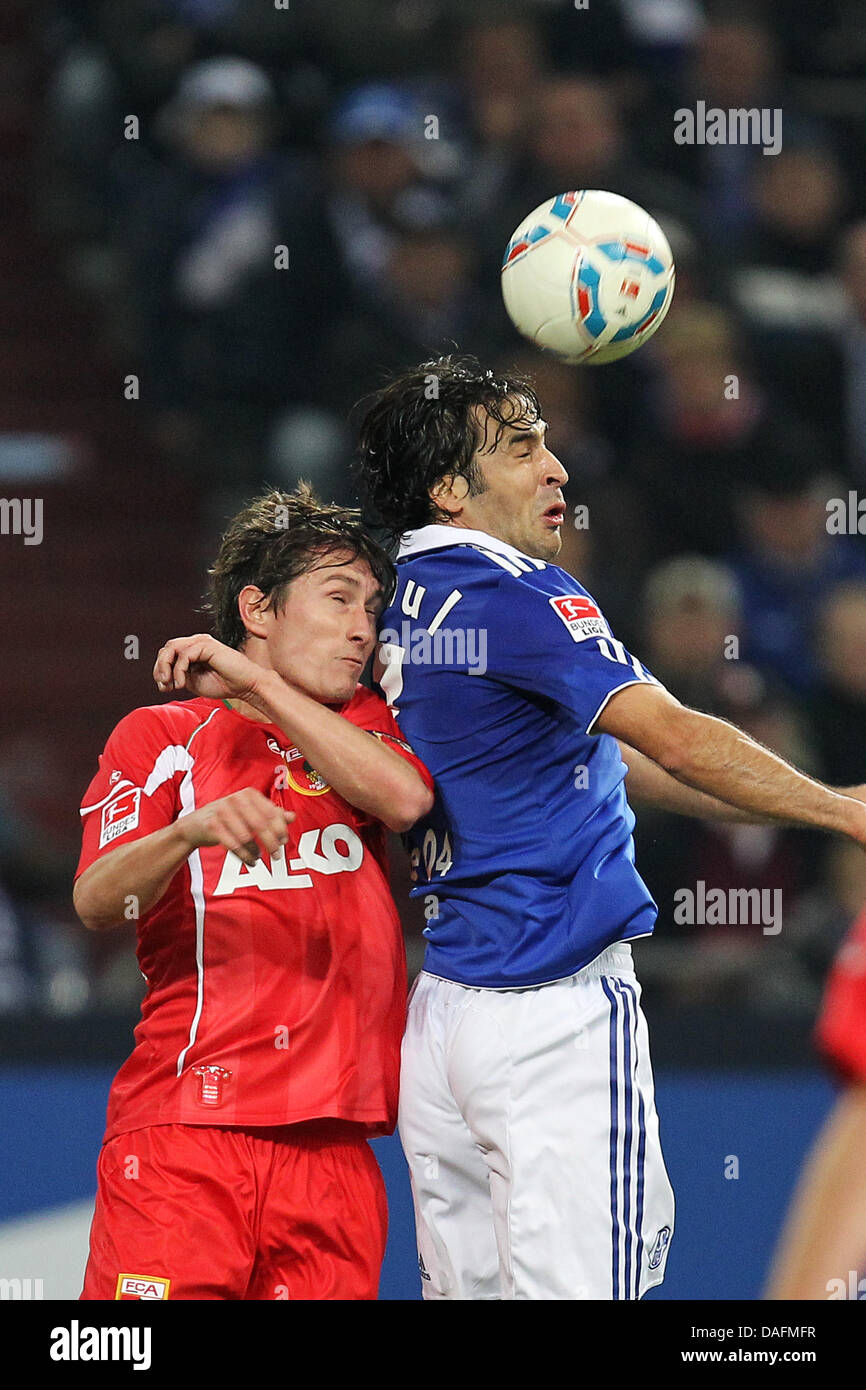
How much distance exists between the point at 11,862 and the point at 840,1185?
15.9ft

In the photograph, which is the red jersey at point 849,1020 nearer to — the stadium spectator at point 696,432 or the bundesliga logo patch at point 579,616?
the bundesliga logo patch at point 579,616

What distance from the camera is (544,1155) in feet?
9.53

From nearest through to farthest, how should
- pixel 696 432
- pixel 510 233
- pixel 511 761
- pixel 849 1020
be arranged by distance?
pixel 849 1020 < pixel 511 761 < pixel 696 432 < pixel 510 233

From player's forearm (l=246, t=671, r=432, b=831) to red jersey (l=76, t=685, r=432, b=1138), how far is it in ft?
0.38

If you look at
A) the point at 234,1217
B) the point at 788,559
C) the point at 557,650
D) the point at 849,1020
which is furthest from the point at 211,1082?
the point at 788,559

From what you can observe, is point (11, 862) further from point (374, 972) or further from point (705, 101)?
point (705, 101)

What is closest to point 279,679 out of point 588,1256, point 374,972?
point 374,972

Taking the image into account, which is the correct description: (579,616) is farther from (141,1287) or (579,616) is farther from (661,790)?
(141,1287)

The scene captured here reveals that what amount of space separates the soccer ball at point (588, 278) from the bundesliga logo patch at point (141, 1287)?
6.22ft

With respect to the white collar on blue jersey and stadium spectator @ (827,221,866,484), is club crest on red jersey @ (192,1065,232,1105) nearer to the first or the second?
the white collar on blue jersey

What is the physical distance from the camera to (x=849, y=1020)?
163cm

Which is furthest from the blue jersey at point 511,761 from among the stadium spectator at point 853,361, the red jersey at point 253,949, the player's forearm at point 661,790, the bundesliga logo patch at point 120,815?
the stadium spectator at point 853,361

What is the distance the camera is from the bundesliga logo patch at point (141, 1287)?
→ 2832 mm

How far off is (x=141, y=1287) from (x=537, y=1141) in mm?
682
